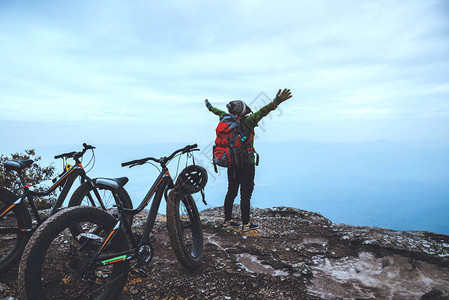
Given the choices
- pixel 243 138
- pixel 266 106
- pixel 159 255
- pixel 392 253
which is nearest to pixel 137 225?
pixel 159 255

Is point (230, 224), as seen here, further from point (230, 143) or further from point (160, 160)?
point (160, 160)

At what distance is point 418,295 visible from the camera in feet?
10.6

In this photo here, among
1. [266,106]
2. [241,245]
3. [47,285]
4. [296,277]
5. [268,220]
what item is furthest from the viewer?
[268,220]

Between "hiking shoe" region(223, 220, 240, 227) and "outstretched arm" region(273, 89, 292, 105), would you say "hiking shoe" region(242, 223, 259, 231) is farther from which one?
"outstretched arm" region(273, 89, 292, 105)

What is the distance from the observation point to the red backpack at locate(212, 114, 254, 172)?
5.10 m

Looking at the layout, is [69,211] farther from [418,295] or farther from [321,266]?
[418,295]

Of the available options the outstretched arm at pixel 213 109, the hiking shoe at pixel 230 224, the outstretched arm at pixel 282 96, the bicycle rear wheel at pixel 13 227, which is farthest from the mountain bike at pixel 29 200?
the outstretched arm at pixel 282 96

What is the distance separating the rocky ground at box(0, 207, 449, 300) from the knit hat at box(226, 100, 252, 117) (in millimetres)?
2614

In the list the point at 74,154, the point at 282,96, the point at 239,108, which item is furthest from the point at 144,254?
the point at 282,96

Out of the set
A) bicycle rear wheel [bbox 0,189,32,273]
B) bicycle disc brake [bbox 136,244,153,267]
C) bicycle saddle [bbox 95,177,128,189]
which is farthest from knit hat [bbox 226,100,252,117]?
bicycle rear wheel [bbox 0,189,32,273]

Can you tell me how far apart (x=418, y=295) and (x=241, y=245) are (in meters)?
2.69

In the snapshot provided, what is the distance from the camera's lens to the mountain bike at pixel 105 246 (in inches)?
88.2

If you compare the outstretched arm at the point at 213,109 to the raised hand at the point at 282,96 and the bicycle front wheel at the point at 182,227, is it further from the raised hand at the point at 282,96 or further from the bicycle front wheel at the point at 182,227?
the bicycle front wheel at the point at 182,227

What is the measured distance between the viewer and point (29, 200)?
351cm
